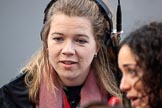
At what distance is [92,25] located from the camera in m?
1.49

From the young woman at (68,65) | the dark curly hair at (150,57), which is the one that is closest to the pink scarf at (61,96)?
the young woman at (68,65)

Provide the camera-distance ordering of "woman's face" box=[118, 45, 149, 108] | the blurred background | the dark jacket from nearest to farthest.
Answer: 1. "woman's face" box=[118, 45, 149, 108]
2. the dark jacket
3. the blurred background

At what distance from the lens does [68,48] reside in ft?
4.57

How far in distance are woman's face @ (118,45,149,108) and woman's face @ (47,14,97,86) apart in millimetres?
428

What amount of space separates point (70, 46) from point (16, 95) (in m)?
0.30

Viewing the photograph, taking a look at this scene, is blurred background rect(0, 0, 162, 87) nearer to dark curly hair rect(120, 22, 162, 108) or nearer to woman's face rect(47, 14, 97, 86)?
woman's face rect(47, 14, 97, 86)

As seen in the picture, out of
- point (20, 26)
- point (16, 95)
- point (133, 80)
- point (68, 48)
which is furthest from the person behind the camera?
point (20, 26)

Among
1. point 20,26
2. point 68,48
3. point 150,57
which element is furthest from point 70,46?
point 20,26

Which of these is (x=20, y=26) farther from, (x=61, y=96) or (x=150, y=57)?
(x=150, y=57)

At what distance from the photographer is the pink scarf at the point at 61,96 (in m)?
1.48

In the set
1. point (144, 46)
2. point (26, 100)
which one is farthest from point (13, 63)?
point (144, 46)

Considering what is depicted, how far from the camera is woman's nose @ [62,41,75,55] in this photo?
139 cm

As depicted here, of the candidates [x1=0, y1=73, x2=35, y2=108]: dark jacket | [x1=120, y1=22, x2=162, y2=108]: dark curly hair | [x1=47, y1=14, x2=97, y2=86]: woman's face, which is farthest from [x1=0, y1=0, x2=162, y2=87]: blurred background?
[x1=120, y1=22, x2=162, y2=108]: dark curly hair

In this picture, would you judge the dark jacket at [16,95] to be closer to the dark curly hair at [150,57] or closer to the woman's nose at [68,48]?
the woman's nose at [68,48]
